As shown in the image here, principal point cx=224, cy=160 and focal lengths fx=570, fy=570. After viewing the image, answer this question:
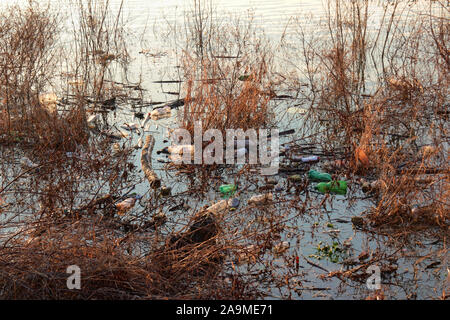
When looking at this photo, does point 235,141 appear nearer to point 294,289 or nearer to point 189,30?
point 294,289

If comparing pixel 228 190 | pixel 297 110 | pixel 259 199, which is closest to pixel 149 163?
pixel 228 190

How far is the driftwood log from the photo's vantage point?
3.85m

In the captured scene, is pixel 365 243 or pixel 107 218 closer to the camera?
pixel 365 243

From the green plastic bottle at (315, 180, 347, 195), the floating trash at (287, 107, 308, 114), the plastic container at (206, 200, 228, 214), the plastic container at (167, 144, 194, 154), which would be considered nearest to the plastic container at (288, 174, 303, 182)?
the green plastic bottle at (315, 180, 347, 195)

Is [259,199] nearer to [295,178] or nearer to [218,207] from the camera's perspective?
[218,207]

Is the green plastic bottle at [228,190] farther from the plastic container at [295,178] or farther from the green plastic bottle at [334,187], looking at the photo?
the green plastic bottle at [334,187]

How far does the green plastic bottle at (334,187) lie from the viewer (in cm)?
361

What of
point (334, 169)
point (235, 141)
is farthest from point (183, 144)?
point (334, 169)

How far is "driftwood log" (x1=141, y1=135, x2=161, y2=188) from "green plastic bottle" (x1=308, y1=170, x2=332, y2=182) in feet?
3.37

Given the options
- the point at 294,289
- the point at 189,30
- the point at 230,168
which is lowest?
the point at 294,289

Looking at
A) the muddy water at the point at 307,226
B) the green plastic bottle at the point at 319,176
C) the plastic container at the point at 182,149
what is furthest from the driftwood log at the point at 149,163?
the green plastic bottle at the point at 319,176
